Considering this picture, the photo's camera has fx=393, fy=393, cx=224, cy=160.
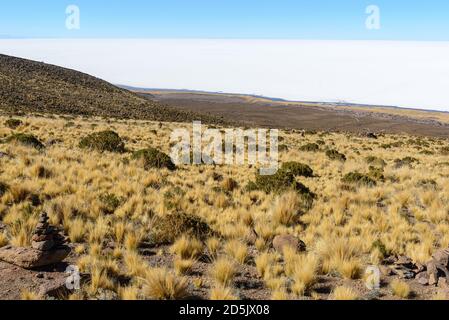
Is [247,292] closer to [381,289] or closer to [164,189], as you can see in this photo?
[381,289]

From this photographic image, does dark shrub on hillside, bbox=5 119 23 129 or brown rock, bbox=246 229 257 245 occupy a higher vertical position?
dark shrub on hillside, bbox=5 119 23 129

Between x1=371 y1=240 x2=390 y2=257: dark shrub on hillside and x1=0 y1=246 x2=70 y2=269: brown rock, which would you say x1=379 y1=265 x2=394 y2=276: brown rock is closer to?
x1=371 y1=240 x2=390 y2=257: dark shrub on hillside

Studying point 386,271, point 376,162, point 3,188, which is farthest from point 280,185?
point 376,162

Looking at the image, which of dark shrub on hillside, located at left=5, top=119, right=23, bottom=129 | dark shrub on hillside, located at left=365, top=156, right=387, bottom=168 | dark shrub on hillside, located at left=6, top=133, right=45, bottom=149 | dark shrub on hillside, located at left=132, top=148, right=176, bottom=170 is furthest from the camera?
dark shrub on hillside, located at left=5, top=119, right=23, bottom=129

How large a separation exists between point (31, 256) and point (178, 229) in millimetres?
2805

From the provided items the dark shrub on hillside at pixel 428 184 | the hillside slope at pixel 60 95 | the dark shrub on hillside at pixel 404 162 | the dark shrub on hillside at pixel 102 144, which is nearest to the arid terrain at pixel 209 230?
the dark shrub on hillside at pixel 428 184

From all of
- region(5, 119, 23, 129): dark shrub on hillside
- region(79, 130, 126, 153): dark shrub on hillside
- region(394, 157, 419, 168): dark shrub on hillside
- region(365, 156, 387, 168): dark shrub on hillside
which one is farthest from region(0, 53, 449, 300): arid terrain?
region(5, 119, 23, 129): dark shrub on hillside

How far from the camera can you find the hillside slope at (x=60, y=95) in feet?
166

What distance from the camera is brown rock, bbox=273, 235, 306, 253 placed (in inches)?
294

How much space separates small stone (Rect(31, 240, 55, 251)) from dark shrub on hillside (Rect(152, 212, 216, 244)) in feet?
6.77

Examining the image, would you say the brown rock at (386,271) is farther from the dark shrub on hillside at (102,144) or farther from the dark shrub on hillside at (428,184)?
the dark shrub on hillside at (102,144)

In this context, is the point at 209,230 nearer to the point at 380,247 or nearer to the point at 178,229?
the point at 178,229

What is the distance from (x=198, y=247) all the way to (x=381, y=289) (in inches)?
125
